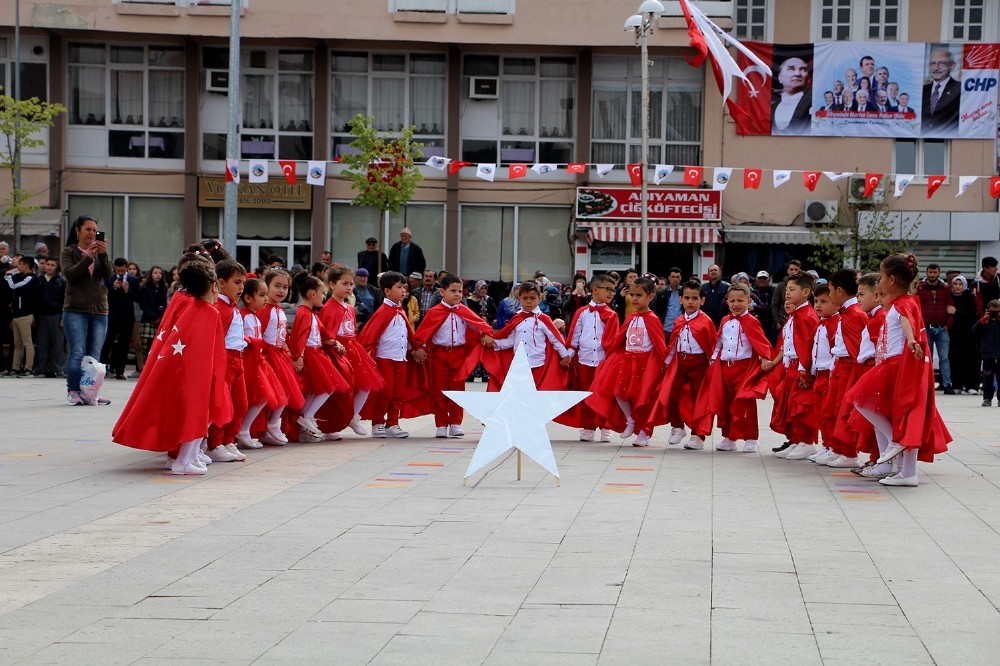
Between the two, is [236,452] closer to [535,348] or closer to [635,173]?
[535,348]

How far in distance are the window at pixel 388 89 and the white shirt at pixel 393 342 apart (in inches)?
749

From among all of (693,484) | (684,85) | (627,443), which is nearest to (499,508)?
(693,484)

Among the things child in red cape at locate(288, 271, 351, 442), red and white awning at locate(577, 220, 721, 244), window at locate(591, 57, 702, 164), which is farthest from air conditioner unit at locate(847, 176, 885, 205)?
child in red cape at locate(288, 271, 351, 442)

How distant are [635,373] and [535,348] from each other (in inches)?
41.3

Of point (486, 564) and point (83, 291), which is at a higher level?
point (83, 291)

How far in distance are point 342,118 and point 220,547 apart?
85.3 ft

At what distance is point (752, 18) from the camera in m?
31.5

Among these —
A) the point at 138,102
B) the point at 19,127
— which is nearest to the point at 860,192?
the point at 138,102

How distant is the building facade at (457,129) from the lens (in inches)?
1215

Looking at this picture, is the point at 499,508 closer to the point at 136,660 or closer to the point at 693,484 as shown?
the point at 693,484

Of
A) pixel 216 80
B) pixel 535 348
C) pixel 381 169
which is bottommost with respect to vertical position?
pixel 535 348

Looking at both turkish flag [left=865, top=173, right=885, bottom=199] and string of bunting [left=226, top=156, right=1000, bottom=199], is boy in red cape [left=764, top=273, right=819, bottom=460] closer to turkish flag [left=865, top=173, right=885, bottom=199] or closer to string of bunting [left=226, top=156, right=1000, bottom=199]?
string of bunting [left=226, top=156, right=1000, bottom=199]

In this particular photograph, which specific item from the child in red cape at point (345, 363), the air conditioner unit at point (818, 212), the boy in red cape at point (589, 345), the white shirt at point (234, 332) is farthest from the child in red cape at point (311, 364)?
the air conditioner unit at point (818, 212)

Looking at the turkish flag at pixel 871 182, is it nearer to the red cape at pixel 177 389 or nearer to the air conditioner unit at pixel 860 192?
the air conditioner unit at pixel 860 192
